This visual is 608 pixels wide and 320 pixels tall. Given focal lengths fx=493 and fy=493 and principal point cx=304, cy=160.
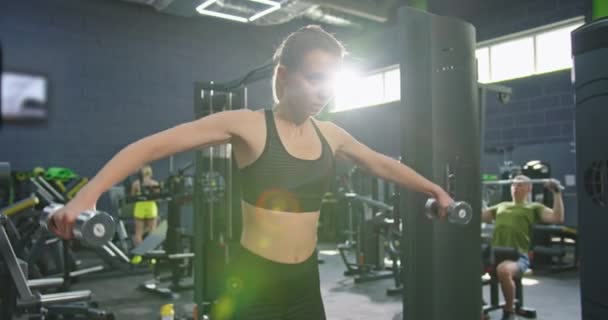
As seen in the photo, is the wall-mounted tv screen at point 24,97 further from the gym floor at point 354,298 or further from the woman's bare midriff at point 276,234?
the woman's bare midriff at point 276,234

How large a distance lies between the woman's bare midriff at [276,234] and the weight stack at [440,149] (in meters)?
0.95

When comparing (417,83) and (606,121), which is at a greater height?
(417,83)

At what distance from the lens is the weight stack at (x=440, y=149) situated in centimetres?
201

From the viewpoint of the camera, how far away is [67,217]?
0.89 m

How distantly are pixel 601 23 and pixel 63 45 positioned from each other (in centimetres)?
767

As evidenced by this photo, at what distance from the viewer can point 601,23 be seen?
4.88 ft

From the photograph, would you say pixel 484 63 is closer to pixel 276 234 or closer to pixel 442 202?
pixel 442 202

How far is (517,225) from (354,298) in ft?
5.06

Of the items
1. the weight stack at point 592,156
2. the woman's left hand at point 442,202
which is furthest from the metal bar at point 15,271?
the weight stack at point 592,156

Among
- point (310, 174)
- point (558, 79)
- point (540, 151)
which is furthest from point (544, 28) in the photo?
point (310, 174)

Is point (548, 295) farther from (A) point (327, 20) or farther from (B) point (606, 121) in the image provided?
(A) point (327, 20)

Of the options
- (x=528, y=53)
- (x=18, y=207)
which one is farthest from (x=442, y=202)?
(x=528, y=53)

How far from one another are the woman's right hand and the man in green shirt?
3.51 m

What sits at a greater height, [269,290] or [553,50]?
[553,50]
